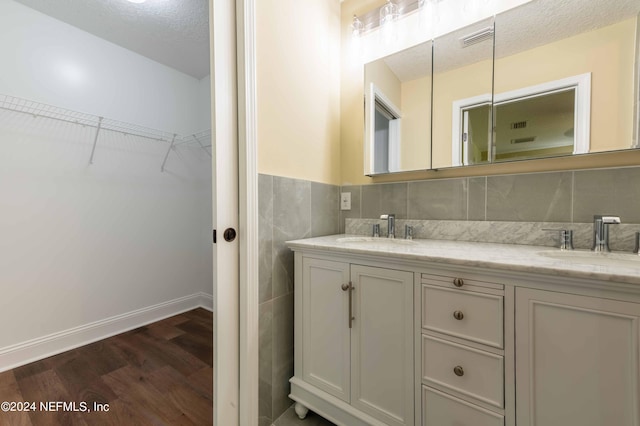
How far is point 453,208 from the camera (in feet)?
4.23

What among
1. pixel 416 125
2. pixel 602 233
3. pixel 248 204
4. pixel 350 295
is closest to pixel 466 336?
pixel 350 295

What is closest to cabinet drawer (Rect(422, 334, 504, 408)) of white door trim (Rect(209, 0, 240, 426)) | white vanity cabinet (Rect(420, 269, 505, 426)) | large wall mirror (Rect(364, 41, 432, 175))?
white vanity cabinet (Rect(420, 269, 505, 426))

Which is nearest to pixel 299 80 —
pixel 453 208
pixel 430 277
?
pixel 453 208

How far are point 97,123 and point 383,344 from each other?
2594 mm

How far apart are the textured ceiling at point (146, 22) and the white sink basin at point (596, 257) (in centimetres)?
248

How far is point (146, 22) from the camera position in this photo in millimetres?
1883

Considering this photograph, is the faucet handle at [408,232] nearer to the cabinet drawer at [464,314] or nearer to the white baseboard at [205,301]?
the cabinet drawer at [464,314]

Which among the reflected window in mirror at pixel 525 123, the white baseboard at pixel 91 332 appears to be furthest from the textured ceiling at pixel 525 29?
the white baseboard at pixel 91 332

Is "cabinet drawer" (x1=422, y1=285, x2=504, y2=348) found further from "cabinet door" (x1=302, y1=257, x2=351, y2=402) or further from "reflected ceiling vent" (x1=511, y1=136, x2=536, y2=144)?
"reflected ceiling vent" (x1=511, y1=136, x2=536, y2=144)

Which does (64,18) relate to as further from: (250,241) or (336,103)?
(250,241)

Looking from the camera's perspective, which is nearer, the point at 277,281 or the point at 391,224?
the point at 277,281

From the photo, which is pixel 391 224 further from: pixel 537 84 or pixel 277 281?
pixel 537 84

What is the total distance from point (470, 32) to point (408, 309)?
136cm

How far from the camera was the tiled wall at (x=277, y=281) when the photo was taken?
116 centimetres
